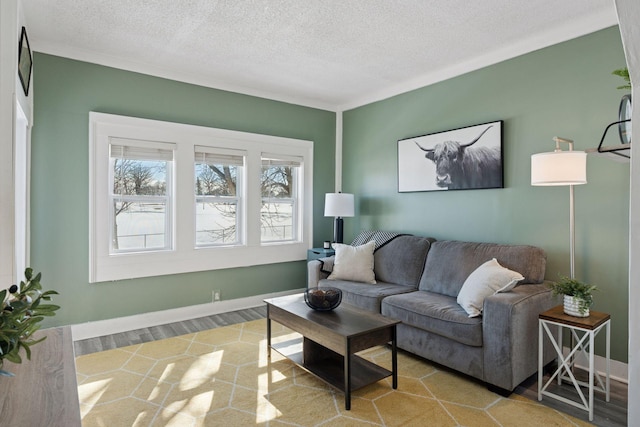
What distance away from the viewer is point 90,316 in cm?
359

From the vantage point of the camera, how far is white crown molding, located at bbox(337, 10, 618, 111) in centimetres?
283

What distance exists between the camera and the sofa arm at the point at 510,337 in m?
2.45

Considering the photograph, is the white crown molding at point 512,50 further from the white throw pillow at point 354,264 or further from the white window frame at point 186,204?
the white throw pillow at point 354,264

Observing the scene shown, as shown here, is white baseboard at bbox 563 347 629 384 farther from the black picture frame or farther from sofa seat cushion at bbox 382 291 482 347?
the black picture frame

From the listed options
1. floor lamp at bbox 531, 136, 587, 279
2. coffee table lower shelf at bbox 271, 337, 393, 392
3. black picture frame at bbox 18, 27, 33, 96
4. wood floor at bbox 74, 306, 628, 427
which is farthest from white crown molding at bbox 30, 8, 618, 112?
coffee table lower shelf at bbox 271, 337, 393, 392

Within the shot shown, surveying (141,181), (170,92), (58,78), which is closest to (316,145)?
(170,92)

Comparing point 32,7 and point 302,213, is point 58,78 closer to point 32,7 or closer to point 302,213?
point 32,7

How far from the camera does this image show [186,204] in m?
4.08

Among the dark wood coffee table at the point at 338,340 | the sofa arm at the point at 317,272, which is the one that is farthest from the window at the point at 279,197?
the dark wood coffee table at the point at 338,340

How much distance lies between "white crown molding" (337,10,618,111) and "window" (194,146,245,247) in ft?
6.52

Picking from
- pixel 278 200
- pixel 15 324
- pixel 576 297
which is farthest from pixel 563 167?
pixel 278 200

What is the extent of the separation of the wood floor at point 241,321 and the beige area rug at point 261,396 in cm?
11

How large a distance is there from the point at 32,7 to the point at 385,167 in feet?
11.8

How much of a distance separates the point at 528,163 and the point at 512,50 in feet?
3.35
